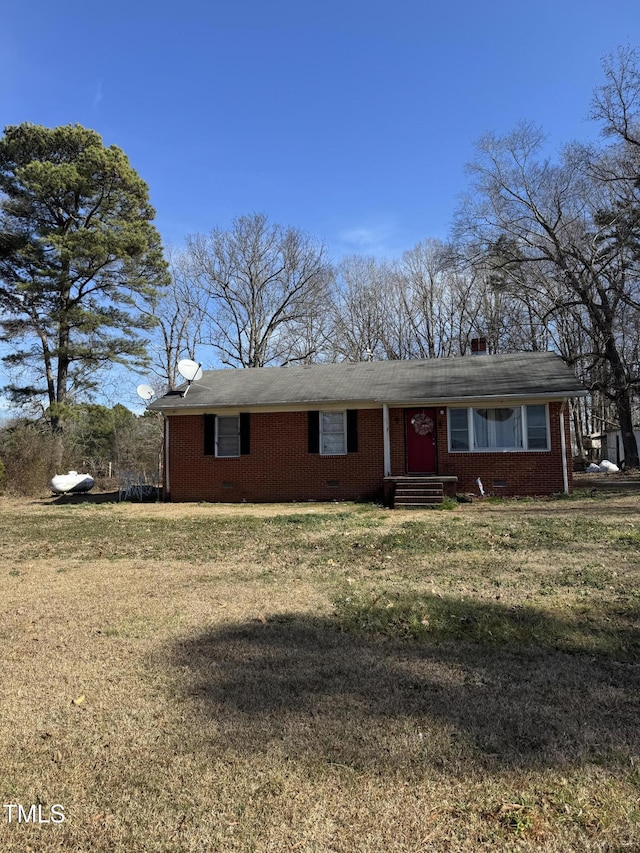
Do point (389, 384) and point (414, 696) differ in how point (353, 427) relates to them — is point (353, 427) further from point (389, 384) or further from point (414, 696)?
point (414, 696)

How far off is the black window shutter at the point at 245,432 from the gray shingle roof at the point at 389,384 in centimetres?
46

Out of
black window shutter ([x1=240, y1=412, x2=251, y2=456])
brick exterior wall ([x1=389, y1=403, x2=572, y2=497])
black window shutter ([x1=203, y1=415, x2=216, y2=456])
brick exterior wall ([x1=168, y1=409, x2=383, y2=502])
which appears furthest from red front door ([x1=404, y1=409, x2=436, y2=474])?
black window shutter ([x1=203, y1=415, x2=216, y2=456])

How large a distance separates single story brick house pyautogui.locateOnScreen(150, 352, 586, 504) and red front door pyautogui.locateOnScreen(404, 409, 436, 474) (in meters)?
0.03

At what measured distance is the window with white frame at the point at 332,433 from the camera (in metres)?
15.2

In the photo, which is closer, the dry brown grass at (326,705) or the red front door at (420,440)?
the dry brown grass at (326,705)

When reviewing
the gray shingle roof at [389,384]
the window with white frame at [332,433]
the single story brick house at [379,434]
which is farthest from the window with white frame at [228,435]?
the window with white frame at [332,433]

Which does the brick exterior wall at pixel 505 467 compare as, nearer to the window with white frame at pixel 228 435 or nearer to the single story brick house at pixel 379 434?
the single story brick house at pixel 379 434

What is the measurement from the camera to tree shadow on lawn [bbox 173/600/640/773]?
2.59 metres

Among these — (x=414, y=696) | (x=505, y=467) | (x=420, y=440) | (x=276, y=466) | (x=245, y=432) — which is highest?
(x=245, y=432)

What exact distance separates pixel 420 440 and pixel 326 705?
12.0 meters

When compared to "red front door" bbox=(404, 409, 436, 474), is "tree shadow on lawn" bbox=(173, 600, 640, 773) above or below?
below

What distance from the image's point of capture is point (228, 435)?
1591 cm

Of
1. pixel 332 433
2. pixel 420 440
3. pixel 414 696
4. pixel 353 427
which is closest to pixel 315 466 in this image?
pixel 332 433

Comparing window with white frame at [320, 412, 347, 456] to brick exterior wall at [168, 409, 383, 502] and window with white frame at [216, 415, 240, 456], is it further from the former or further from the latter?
window with white frame at [216, 415, 240, 456]
